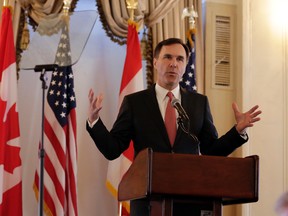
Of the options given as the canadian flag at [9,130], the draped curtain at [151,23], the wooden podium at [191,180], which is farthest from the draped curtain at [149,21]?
the wooden podium at [191,180]

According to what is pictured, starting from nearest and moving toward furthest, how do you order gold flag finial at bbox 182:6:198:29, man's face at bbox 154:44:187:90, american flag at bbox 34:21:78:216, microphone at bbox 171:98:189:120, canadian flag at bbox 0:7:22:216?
1. microphone at bbox 171:98:189:120
2. man's face at bbox 154:44:187:90
3. canadian flag at bbox 0:7:22:216
4. american flag at bbox 34:21:78:216
5. gold flag finial at bbox 182:6:198:29

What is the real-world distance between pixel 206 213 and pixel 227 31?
14.0 feet

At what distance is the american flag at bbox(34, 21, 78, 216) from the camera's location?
18.0ft

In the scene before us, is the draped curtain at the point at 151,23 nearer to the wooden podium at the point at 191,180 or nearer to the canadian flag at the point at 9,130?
the canadian flag at the point at 9,130

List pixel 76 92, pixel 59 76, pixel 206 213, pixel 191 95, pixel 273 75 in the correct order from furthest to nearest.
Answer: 1. pixel 273 75
2. pixel 76 92
3. pixel 59 76
4. pixel 191 95
5. pixel 206 213

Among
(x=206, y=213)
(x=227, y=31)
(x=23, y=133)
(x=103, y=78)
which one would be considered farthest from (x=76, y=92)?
(x=206, y=213)

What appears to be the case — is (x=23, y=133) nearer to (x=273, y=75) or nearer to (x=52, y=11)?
(x=52, y=11)

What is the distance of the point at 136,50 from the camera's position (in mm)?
5973

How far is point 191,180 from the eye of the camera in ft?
8.49

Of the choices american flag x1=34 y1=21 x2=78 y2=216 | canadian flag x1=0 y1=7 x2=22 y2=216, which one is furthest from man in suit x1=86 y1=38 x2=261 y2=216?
canadian flag x1=0 y1=7 x2=22 y2=216

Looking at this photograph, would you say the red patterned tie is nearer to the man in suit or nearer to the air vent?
the man in suit

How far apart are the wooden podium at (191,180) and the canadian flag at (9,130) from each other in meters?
2.78

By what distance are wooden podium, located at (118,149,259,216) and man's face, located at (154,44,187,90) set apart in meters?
0.91

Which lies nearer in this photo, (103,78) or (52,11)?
(52,11)
